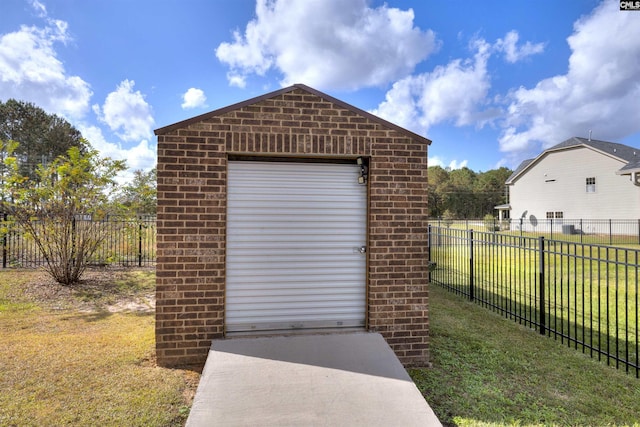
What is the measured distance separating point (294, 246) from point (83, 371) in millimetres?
2696

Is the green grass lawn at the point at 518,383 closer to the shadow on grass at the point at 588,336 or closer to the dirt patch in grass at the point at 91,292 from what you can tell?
the shadow on grass at the point at 588,336

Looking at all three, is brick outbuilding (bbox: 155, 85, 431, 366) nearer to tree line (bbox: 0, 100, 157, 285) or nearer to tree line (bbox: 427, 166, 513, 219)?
tree line (bbox: 0, 100, 157, 285)

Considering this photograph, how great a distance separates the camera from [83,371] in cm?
361

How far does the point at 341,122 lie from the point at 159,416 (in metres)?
3.41

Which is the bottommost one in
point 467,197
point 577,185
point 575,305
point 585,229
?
point 575,305

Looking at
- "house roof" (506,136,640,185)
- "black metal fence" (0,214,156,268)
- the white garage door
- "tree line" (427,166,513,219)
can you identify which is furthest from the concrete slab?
"tree line" (427,166,513,219)

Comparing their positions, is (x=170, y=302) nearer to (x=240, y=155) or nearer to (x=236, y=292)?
(x=236, y=292)

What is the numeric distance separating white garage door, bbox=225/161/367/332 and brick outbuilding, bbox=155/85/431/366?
0.04 feet

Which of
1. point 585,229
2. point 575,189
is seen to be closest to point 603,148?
point 575,189

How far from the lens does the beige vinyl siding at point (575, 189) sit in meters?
22.6

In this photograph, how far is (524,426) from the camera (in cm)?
276

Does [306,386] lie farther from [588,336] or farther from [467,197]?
[467,197]

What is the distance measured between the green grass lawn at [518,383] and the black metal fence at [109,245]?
26.9 feet

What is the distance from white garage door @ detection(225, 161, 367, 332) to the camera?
3.77 metres
